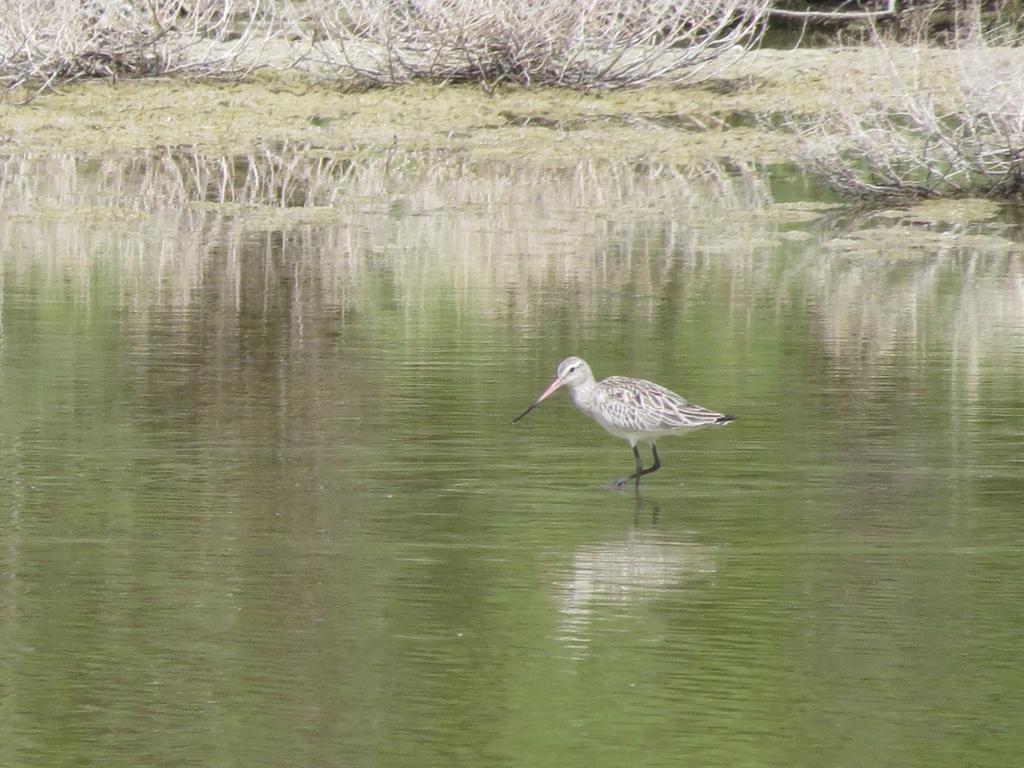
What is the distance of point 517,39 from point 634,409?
680 inches

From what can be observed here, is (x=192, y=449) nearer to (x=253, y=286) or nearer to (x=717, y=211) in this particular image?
(x=253, y=286)

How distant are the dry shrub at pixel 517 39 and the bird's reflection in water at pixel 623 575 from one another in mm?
17885

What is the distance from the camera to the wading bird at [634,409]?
9547 mm

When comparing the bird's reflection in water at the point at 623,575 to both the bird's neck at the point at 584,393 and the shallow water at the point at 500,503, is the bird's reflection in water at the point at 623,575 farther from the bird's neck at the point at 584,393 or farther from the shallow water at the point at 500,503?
the bird's neck at the point at 584,393

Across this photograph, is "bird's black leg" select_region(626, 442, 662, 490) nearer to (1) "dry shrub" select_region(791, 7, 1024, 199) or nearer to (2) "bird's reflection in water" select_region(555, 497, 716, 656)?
(2) "bird's reflection in water" select_region(555, 497, 716, 656)

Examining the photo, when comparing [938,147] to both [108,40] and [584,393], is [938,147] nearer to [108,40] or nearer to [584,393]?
[584,393]

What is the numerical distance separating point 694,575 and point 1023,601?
42.9 inches

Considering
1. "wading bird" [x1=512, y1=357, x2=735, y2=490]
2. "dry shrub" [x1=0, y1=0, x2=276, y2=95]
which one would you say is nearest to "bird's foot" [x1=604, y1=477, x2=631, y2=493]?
"wading bird" [x1=512, y1=357, x2=735, y2=490]

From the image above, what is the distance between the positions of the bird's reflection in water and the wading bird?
69 centimetres

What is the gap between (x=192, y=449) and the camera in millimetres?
10164

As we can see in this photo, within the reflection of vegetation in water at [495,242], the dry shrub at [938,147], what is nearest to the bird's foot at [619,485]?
the reflection of vegetation in water at [495,242]

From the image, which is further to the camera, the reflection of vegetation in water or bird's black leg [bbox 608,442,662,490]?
the reflection of vegetation in water

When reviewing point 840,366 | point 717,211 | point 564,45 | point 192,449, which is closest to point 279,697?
point 192,449

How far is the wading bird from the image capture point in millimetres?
9547
